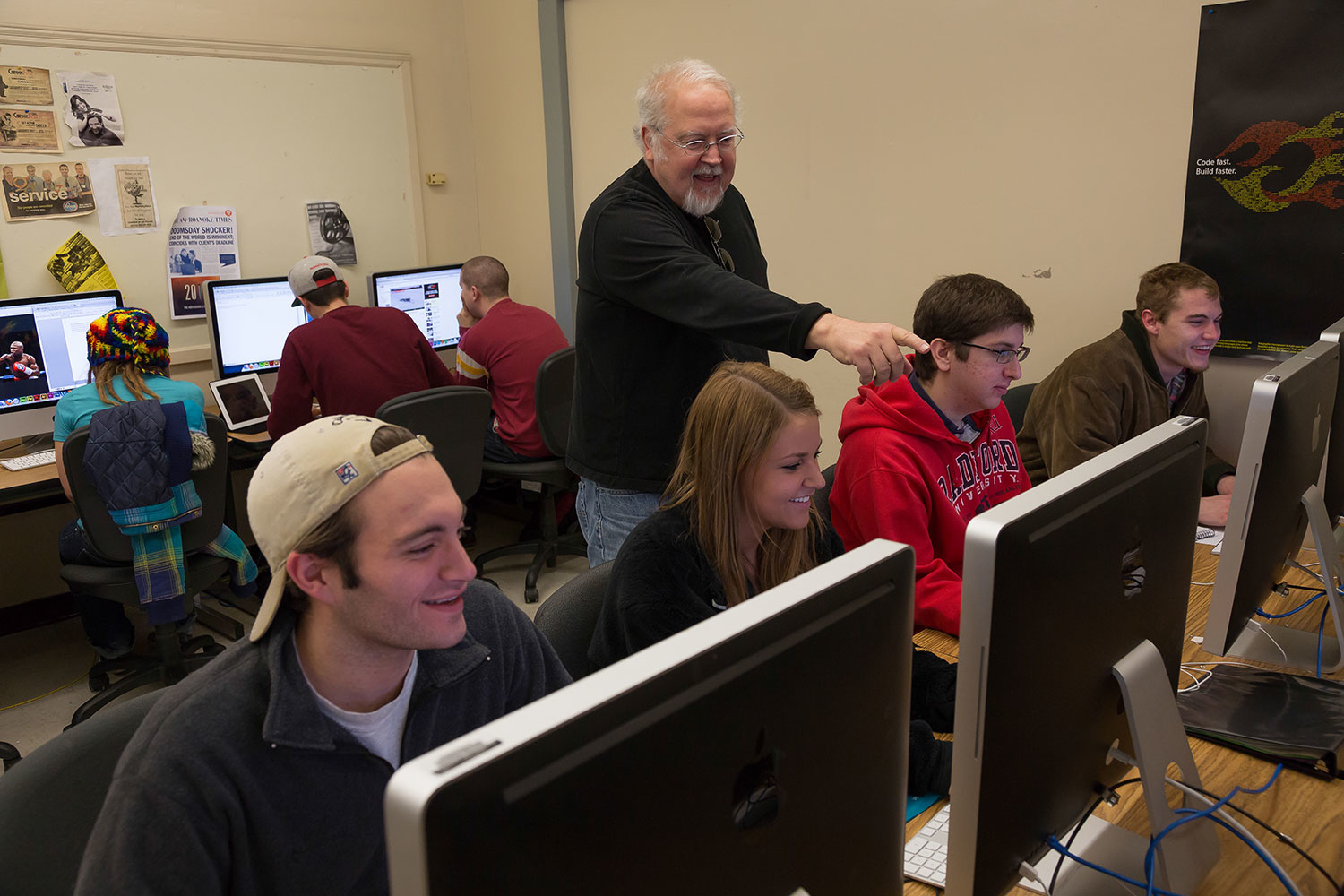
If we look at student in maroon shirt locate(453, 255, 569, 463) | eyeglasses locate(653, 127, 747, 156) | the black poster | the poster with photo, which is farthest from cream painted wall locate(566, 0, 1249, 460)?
the poster with photo

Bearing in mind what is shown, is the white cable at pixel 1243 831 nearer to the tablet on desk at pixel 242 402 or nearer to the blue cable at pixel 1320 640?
the blue cable at pixel 1320 640

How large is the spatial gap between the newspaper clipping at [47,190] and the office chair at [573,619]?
2.94m

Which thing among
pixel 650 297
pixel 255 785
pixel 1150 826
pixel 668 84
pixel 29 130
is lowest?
pixel 1150 826

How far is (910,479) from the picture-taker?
1830mm

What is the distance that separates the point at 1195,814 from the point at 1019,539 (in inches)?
20.6

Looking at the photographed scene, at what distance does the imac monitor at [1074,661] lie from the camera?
2.64 ft

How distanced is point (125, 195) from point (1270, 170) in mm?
3706

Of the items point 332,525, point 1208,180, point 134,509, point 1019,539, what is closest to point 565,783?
point 1019,539

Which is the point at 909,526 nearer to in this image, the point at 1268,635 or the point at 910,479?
the point at 910,479

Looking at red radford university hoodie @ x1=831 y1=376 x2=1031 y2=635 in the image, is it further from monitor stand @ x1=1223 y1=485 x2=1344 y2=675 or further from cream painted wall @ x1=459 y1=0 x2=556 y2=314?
cream painted wall @ x1=459 y1=0 x2=556 y2=314

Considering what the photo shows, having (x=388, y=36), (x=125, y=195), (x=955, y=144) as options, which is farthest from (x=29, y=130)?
(x=955, y=144)

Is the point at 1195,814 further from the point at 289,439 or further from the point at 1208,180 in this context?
the point at 1208,180

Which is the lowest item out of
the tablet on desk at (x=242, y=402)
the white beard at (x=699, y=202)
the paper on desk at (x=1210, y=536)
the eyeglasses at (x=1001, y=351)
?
the paper on desk at (x=1210, y=536)

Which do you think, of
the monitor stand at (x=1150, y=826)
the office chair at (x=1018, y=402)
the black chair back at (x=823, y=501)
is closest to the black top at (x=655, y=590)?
the black chair back at (x=823, y=501)
